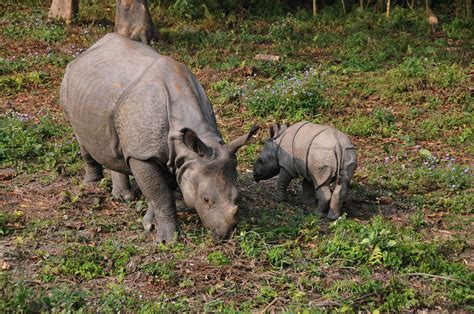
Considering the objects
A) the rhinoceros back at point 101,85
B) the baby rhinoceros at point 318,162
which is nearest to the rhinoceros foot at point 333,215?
the baby rhinoceros at point 318,162

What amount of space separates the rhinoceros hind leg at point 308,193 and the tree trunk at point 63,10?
920 centimetres

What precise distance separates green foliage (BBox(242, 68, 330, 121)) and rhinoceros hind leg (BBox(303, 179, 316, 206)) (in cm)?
280

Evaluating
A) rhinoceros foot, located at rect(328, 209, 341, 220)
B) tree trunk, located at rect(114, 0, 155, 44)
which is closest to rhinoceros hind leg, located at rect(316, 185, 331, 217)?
rhinoceros foot, located at rect(328, 209, 341, 220)

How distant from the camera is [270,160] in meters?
9.60

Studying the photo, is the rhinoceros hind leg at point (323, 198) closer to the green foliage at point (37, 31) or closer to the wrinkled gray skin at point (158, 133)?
the wrinkled gray skin at point (158, 133)

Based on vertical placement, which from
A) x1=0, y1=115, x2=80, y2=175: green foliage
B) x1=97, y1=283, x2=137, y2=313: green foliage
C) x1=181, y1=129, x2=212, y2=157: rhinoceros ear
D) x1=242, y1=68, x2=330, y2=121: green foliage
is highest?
x1=181, y1=129, x2=212, y2=157: rhinoceros ear

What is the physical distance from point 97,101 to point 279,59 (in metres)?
6.93

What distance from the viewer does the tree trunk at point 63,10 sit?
17.2 m

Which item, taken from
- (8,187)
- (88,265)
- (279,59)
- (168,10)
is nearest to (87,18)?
(168,10)

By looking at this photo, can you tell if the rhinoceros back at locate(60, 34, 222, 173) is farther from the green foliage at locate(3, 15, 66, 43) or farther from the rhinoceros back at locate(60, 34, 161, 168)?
the green foliage at locate(3, 15, 66, 43)

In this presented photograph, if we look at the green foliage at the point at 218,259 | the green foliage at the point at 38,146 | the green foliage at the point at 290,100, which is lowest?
the green foliage at the point at 290,100

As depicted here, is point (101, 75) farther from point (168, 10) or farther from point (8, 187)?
point (168, 10)

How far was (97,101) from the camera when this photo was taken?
843 centimetres

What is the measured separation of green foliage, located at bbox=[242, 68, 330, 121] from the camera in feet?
40.5
